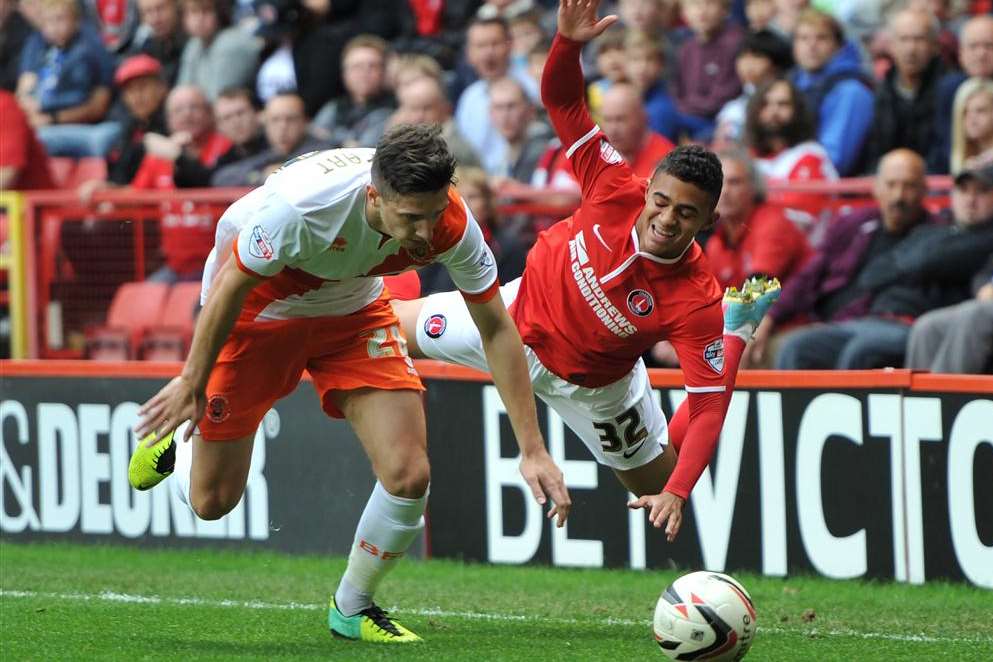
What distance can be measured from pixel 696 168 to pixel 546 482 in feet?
5.54

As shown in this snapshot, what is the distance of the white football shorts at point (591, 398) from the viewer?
7656mm

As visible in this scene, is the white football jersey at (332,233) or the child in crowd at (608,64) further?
the child in crowd at (608,64)

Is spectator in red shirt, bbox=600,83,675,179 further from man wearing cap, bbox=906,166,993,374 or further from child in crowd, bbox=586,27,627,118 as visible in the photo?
man wearing cap, bbox=906,166,993,374

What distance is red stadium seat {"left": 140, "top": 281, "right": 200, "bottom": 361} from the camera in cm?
1160

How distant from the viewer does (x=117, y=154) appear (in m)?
14.1

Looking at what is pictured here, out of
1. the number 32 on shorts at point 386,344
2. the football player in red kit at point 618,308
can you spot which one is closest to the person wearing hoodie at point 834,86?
the football player in red kit at point 618,308

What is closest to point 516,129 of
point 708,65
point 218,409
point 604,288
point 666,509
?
point 708,65

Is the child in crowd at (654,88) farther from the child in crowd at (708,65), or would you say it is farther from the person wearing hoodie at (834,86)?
the person wearing hoodie at (834,86)

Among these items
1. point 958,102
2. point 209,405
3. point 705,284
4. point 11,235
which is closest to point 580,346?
point 705,284

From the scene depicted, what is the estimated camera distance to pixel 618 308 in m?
7.34

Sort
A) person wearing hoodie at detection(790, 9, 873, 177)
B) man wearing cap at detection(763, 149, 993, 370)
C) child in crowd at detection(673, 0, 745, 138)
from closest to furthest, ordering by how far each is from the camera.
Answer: man wearing cap at detection(763, 149, 993, 370) < person wearing hoodie at detection(790, 9, 873, 177) < child in crowd at detection(673, 0, 745, 138)

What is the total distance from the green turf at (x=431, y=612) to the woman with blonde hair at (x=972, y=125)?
3385 mm

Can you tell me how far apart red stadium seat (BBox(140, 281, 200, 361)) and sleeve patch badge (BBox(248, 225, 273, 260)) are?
18.4 feet

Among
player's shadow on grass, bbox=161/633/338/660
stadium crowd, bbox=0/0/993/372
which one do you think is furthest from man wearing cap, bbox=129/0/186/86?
player's shadow on grass, bbox=161/633/338/660
